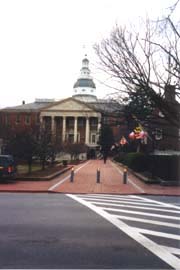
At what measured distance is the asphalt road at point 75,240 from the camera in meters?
8.65

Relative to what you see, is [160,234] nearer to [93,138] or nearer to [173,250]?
[173,250]

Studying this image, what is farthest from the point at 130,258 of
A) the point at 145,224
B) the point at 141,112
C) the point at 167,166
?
the point at 167,166

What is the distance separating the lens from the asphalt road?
8.65 meters

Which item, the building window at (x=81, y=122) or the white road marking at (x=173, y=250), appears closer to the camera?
the white road marking at (x=173, y=250)

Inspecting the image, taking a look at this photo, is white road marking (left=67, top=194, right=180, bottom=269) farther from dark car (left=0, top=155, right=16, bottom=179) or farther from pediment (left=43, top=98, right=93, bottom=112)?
pediment (left=43, top=98, right=93, bottom=112)

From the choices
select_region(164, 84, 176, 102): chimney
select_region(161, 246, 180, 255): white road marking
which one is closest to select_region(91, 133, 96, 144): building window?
select_region(164, 84, 176, 102): chimney

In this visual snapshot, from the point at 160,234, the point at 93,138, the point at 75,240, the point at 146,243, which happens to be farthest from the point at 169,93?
the point at 93,138

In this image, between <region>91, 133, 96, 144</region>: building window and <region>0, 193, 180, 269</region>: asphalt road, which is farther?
<region>91, 133, 96, 144</region>: building window

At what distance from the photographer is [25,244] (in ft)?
33.0

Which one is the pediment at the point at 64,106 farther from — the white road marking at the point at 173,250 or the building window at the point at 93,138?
the white road marking at the point at 173,250

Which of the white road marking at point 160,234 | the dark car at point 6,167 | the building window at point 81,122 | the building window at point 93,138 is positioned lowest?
the white road marking at point 160,234

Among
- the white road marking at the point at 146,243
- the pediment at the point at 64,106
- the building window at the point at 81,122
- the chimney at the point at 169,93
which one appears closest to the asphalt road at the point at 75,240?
the white road marking at the point at 146,243

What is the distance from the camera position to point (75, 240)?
1053 centimetres

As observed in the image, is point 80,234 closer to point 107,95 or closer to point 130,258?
point 130,258
